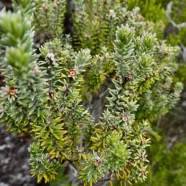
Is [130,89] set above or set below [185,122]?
above

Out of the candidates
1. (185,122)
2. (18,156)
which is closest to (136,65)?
(18,156)

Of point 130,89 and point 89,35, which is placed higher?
point 89,35

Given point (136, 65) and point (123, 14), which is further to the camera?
point (123, 14)

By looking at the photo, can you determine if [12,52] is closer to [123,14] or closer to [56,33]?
[56,33]

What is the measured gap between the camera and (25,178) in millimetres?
2312

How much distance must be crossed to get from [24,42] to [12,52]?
9cm

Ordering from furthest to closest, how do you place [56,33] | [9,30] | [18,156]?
[18,156]
[56,33]
[9,30]

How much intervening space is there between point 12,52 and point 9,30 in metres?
0.07

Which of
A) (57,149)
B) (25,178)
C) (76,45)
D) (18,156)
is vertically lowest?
(25,178)

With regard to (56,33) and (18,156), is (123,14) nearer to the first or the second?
(56,33)

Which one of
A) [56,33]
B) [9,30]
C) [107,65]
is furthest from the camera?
[56,33]

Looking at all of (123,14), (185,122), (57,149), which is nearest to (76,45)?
(123,14)

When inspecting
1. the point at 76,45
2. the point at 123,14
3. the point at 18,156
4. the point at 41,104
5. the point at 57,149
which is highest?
the point at 123,14

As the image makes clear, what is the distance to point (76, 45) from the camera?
2.02 metres
